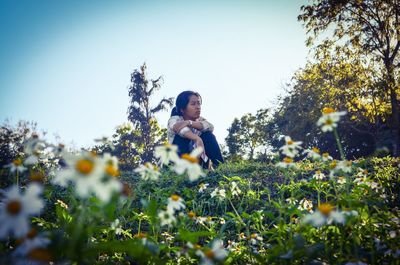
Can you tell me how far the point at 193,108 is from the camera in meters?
6.06

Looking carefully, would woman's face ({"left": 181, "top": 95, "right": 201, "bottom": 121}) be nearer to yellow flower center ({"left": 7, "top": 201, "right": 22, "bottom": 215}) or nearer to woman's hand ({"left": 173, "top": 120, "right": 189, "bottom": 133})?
woman's hand ({"left": 173, "top": 120, "right": 189, "bottom": 133})

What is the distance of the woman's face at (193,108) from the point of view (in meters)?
6.06

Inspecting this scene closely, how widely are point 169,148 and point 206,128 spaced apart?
4746 mm

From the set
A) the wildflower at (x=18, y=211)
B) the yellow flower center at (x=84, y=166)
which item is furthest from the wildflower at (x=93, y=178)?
the wildflower at (x=18, y=211)

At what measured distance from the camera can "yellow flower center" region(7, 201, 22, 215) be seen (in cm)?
87

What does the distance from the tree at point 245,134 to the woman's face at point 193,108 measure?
2927 centimetres

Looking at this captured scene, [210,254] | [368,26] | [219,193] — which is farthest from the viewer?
[368,26]

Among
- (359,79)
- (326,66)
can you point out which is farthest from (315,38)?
(359,79)

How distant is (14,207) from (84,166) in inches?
8.9

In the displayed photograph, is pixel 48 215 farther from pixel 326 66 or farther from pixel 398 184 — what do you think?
pixel 326 66

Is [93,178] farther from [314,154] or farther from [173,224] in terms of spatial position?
[314,154]

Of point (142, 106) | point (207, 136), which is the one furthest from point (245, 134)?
point (207, 136)

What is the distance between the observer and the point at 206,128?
619cm

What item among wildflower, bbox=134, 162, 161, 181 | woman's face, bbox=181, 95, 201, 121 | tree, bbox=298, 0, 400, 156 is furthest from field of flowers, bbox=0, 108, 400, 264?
tree, bbox=298, 0, 400, 156
